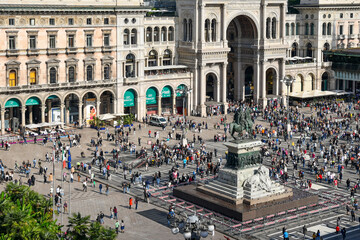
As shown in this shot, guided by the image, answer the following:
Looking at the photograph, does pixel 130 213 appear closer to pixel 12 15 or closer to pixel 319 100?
pixel 12 15

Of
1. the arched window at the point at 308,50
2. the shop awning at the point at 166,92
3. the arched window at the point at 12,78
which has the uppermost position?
the arched window at the point at 308,50

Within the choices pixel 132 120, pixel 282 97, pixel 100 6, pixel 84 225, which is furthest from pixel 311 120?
pixel 84 225

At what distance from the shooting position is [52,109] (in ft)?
295

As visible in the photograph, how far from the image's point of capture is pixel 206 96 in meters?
111

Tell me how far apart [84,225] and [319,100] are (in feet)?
266

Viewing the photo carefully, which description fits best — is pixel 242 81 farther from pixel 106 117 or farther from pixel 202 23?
pixel 106 117

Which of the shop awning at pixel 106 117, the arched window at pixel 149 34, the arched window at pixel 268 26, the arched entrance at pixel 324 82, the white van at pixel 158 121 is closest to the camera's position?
the shop awning at pixel 106 117

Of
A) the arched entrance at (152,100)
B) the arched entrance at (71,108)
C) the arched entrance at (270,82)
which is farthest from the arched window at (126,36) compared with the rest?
the arched entrance at (270,82)

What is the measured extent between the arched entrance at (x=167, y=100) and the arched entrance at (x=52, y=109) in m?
17.9

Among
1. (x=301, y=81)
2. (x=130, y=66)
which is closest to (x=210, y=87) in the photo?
(x=301, y=81)

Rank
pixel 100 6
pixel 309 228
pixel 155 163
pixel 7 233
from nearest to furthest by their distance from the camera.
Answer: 1. pixel 7 233
2. pixel 309 228
3. pixel 155 163
4. pixel 100 6

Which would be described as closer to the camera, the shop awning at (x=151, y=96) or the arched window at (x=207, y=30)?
the shop awning at (x=151, y=96)

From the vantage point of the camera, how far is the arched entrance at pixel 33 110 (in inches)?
3440

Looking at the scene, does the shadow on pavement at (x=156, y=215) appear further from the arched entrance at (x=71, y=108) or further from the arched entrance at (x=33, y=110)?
the arched entrance at (x=71, y=108)
